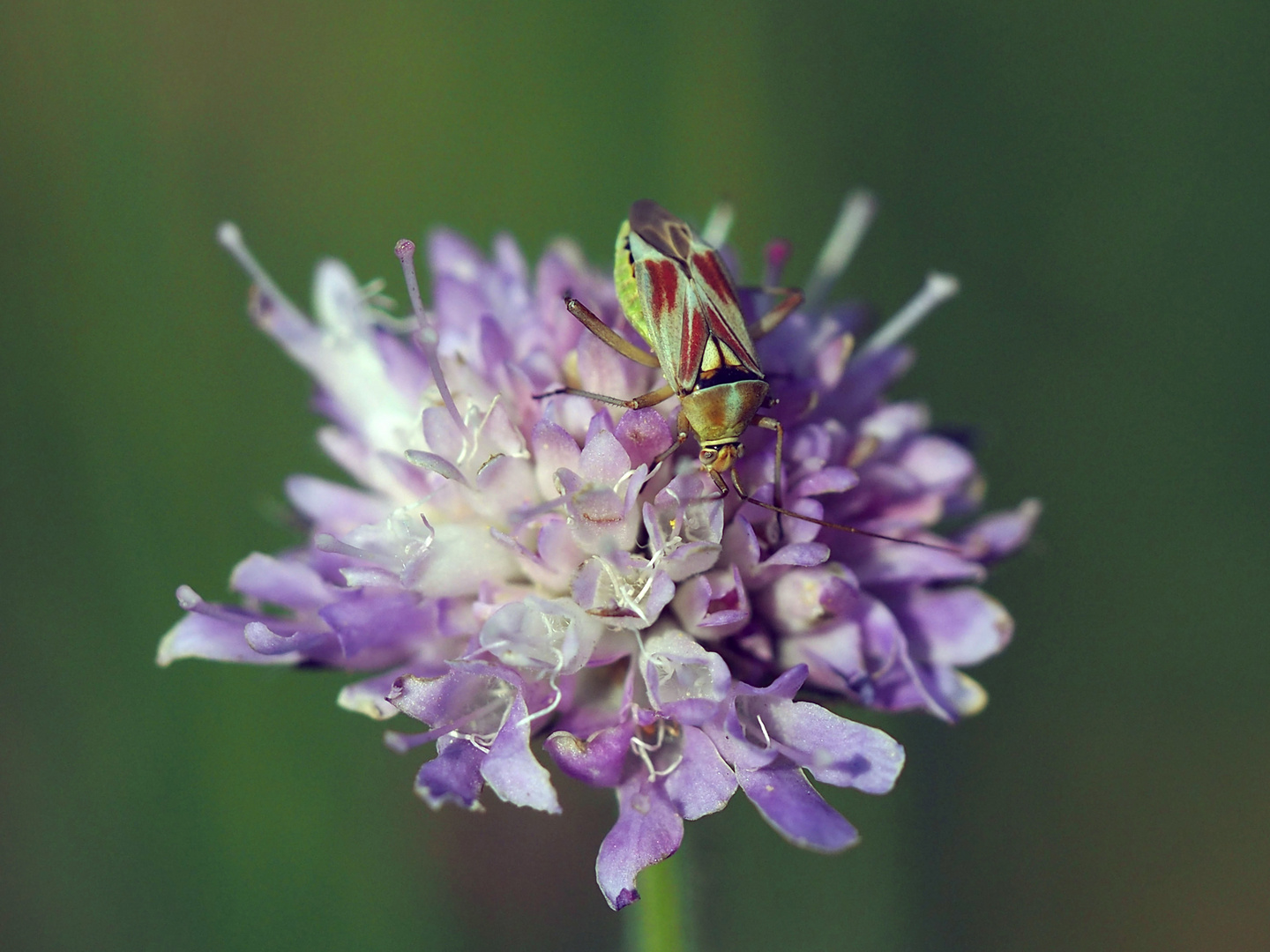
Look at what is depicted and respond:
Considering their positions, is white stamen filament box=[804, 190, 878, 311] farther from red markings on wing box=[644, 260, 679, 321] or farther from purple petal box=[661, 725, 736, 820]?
purple petal box=[661, 725, 736, 820]

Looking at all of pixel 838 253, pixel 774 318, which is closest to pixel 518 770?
pixel 774 318

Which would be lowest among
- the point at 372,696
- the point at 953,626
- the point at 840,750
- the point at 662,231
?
the point at 953,626

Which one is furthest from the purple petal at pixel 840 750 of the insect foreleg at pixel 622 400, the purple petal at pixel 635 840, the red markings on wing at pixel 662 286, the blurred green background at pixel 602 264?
the blurred green background at pixel 602 264

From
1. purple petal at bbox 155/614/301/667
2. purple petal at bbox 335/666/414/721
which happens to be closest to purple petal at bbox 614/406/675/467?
purple petal at bbox 335/666/414/721

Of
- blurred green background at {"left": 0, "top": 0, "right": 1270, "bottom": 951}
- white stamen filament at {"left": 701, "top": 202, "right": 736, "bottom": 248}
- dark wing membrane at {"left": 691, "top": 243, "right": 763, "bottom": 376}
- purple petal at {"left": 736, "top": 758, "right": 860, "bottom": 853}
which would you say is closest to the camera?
purple petal at {"left": 736, "top": 758, "right": 860, "bottom": 853}

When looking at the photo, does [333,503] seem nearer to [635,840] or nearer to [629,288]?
[629,288]
